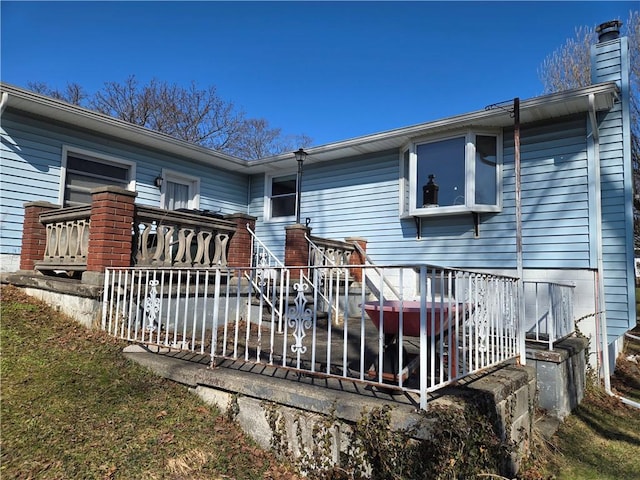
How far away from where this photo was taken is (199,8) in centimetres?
858

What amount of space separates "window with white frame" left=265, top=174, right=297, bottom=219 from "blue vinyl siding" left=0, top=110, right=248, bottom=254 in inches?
115

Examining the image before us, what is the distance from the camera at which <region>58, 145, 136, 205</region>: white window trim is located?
749 centimetres

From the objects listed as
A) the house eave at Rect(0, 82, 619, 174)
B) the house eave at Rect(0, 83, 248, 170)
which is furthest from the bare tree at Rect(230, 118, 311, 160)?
the house eave at Rect(0, 82, 619, 174)

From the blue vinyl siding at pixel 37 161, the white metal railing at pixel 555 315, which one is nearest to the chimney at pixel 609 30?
the white metal railing at pixel 555 315

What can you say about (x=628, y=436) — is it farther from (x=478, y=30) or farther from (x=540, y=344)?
(x=478, y=30)

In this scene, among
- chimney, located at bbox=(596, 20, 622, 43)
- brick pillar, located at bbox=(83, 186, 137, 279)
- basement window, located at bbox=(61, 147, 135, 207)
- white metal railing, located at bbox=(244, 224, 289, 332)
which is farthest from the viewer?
basement window, located at bbox=(61, 147, 135, 207)

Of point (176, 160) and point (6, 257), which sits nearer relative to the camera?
point (6, 257)

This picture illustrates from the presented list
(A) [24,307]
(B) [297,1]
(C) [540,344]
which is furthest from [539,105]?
(A) [24,307]

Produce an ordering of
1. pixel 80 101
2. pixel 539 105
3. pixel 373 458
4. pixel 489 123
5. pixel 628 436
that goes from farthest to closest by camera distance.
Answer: pixel 80 101, pixel 489 123, pixel 539 105, pixel 628 436, pixel 373 458

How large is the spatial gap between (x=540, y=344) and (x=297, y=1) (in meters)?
8.93

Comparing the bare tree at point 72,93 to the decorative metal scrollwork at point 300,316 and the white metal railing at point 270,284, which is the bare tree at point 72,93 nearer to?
the white metal railing at point 270,284

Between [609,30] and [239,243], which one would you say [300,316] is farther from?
[609,30]

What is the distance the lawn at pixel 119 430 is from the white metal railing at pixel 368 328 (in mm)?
475

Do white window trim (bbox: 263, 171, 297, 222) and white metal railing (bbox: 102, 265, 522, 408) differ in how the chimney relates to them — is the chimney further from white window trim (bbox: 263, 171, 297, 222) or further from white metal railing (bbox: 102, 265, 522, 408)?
white window trim (bbox: 263, 171, 297, 222)
